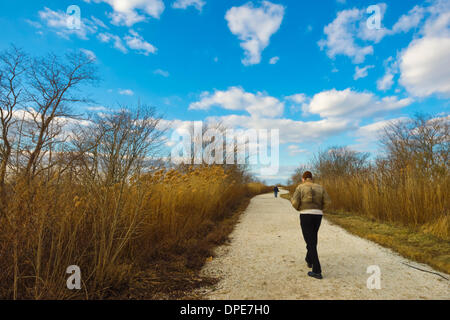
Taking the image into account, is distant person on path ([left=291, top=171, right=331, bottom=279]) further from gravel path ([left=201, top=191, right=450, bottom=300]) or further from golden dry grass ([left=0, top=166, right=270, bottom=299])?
golden dry grass ([left=0, top=166, right=270, bottom=299])

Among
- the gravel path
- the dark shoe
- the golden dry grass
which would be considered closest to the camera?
the golden dry grass

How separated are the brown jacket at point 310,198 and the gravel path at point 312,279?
1212 millimetres

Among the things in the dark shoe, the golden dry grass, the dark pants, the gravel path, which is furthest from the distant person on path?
the golden dry grass

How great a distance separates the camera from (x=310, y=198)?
392 centimetres

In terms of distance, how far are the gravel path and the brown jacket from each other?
47.7 inches

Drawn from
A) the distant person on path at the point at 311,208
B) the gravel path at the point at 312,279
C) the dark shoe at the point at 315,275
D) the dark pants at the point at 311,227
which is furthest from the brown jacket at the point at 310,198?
the gravel path at the point at 312,279

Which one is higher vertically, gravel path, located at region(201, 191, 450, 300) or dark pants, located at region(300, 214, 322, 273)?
dark pants, located at region(300, 214, 322, 273)

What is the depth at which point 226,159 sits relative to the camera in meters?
21.6

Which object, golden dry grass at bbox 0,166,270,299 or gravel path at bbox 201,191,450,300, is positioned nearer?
golden dry grass at bbox 0,166,270,299

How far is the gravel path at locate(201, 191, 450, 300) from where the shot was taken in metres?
3.09

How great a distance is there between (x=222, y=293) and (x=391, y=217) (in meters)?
8.41

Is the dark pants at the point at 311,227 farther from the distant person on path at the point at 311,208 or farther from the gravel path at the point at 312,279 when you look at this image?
the gravel path at the point at 312,279
